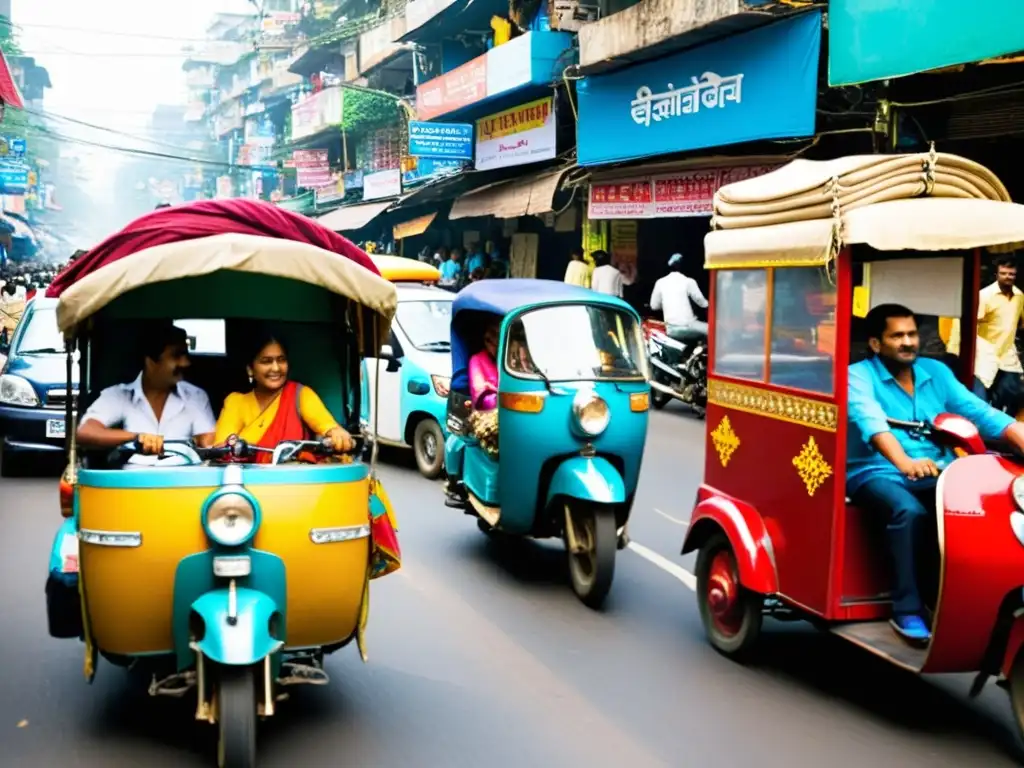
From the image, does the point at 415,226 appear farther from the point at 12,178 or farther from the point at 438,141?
the point at 12,178

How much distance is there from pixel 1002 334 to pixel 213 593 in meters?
8.50

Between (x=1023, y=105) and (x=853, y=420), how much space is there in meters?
8.31

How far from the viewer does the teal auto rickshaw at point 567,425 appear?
6.53 meters

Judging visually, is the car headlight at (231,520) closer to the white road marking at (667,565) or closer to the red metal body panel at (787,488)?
the red metal body panel at (787,488)

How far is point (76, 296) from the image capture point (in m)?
4.24

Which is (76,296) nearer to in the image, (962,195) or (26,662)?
(26,662)

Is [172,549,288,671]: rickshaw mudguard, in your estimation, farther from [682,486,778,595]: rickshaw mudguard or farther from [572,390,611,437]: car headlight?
[572,390,611,437]: car headlight

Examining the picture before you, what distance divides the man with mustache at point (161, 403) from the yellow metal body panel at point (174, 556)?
26.3 inches

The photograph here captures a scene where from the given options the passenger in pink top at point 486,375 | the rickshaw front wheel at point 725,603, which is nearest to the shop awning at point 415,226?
the passenger in pink top at point 486,375

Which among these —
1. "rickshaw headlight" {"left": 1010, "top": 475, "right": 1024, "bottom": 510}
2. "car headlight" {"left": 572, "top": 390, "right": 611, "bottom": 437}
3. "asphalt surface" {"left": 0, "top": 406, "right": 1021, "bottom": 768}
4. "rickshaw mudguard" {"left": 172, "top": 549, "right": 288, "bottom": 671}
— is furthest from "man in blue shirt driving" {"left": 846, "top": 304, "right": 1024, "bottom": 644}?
"rickshaw mudguard" {"left": 172, "top": 549, "right": 288, "bottom": 671}

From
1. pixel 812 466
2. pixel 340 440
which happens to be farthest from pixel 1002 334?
pixel 340 440

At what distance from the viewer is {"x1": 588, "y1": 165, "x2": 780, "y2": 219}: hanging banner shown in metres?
16.4

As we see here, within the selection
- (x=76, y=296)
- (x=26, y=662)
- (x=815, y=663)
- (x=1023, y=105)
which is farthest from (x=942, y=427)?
(x=1023, y=105)

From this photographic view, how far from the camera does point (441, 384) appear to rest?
1044 cm
